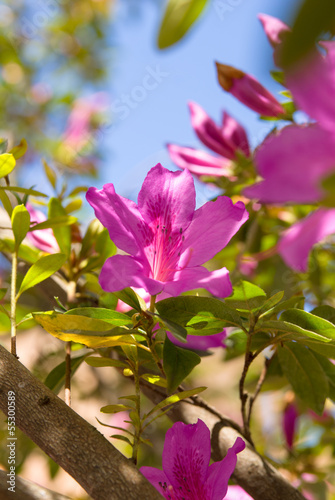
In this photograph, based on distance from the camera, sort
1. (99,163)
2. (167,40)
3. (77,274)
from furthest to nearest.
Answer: (99,163) → (77,274) → (167,40)

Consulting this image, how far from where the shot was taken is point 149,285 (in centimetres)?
47

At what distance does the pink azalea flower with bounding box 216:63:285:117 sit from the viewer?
34.0 inches

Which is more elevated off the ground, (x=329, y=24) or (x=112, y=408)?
(x=329, y=24)

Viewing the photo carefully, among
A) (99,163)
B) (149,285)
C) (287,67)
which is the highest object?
(287,67)

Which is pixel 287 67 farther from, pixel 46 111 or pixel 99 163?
pixel 46 111

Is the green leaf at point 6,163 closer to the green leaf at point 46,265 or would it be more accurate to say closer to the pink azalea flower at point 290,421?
the green leaf at point 46,265

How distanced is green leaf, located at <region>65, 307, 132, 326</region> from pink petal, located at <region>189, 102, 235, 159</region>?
67 centimetres

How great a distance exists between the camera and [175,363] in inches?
19.5

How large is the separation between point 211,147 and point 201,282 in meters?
0.70

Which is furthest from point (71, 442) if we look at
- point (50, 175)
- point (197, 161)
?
point (197, 161)

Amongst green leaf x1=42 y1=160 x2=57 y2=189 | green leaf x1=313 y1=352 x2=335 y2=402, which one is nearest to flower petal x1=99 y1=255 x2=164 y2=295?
green leaf x1=313 y1=352 x2=335 y2=402

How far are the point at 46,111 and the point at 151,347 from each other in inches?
106

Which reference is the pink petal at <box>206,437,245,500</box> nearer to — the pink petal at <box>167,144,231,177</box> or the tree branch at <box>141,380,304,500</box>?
the tree branch at <box>141,380,304,500</box>

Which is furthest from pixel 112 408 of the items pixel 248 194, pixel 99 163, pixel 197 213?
pixel 99 163
